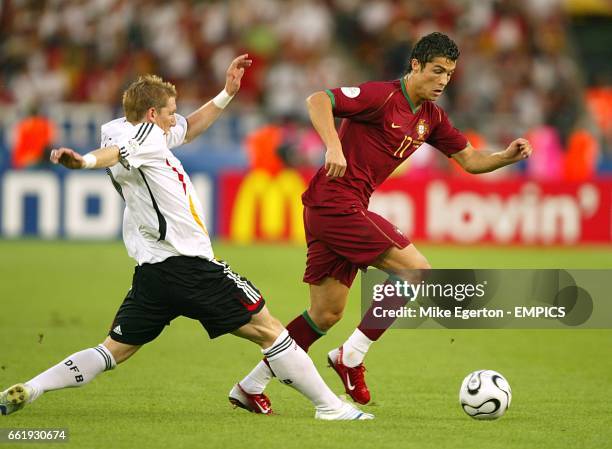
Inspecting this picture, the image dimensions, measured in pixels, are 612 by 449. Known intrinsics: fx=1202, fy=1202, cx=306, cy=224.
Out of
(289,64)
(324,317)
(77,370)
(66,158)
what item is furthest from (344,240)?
(289,64)

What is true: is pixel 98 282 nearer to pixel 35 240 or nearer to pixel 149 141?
pixel 35 240

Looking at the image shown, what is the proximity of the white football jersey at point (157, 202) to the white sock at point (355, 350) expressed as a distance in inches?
53.5

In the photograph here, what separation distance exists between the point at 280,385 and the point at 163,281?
1.87 m

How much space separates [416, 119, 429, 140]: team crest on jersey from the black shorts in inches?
65.5

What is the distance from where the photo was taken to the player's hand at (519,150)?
24.5ft

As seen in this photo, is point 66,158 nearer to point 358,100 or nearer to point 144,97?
point 144,97

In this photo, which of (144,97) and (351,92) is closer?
(144,97)

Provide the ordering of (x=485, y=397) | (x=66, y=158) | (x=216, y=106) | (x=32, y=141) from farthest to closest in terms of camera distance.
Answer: (x=32, y=141) < (x=216, y=106) < (x=485, y=397) < (x=66, y=158)

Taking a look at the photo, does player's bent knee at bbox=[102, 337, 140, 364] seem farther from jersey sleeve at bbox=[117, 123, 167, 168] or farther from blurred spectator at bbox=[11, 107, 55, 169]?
blurred spectator at bbox=[11, 107, 55, 169]

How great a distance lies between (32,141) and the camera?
19391 mm

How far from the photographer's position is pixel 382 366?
29.6 ft

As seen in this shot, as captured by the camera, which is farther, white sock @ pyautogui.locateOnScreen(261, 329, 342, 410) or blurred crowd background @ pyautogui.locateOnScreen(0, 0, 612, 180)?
blurred crowd background @ pyautogui.locateOnScreen(0, 0, 612, 180)

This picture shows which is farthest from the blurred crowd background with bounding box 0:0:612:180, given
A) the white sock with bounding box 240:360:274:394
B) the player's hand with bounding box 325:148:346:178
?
the player's hand with bounding box 325:148:346:178

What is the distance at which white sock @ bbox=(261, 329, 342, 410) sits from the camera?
657cm
